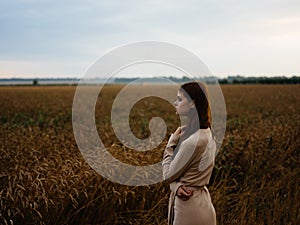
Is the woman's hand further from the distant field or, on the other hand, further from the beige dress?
the distant field

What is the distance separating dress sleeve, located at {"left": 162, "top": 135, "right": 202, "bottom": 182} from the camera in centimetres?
264

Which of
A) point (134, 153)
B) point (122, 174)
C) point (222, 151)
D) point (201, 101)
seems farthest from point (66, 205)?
point (222, 151)

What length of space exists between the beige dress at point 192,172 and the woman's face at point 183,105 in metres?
0.15

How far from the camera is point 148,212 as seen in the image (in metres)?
4.22

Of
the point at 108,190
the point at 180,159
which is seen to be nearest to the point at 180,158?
the point at 180,159

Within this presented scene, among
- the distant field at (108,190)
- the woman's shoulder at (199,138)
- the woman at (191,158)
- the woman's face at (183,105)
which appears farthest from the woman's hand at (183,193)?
the distant field at (108,190)

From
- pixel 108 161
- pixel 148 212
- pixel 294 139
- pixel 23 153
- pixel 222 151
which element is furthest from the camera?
pixel 294 139

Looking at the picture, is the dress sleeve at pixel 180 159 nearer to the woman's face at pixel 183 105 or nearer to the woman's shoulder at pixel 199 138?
the woman's shoulder at pixel 199 138

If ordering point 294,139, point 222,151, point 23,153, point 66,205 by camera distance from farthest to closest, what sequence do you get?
point 294,139
point 222,151
point 23,153
point 66,205

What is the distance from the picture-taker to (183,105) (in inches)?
105

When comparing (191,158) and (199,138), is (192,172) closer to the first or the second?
(191,158)

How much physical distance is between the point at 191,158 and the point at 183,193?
0.78 ft

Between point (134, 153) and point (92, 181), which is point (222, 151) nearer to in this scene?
point (134, 153)

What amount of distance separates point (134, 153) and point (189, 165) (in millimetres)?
2547
